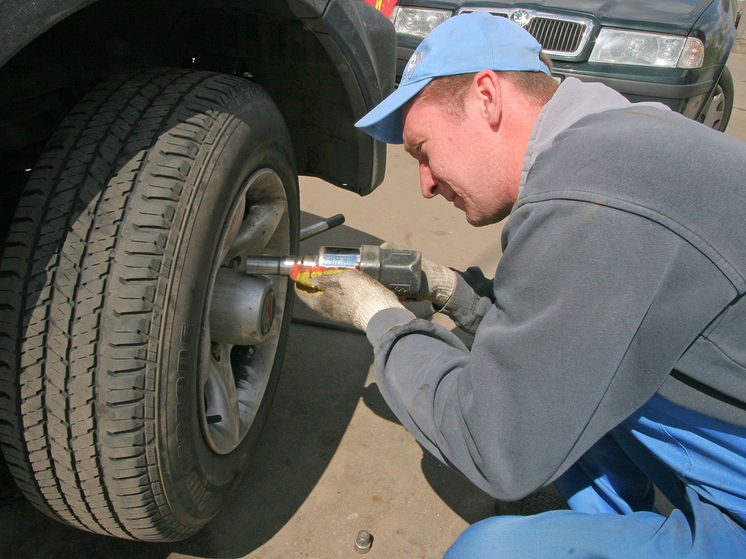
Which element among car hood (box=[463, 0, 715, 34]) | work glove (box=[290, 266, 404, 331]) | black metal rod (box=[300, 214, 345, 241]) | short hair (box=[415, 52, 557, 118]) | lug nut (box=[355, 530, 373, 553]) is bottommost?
lug nut (box=[355, 530, 373, 553])

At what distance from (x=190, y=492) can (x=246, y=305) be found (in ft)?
1.42

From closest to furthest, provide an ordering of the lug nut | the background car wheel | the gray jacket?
the gray jacket
the lug nut
the background car wheel

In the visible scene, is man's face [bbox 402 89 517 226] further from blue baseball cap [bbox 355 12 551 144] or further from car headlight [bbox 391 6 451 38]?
car headlight [bbox 391 6 451 38]

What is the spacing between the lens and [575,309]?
836 mm

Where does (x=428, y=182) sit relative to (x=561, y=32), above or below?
above

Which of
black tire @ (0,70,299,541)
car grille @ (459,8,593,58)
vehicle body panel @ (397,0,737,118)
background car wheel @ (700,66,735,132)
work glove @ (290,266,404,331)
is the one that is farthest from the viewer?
background car wheel @ (700,66,735,132)

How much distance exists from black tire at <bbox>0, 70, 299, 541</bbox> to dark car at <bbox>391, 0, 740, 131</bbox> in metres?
3.07

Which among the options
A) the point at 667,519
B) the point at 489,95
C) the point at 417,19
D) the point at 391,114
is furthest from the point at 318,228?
the point at 417,19

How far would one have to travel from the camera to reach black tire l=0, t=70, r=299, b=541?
1.00m

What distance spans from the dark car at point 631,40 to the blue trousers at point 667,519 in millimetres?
2968

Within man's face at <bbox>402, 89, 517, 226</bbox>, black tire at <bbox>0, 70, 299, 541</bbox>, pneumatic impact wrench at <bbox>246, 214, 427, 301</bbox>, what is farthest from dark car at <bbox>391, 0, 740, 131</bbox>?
black tire at <bbox>0, 70, 299, 541</bbox>

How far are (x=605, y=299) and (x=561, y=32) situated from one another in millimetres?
3439

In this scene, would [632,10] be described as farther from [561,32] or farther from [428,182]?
[428,182]

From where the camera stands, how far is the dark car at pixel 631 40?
3508 mm
